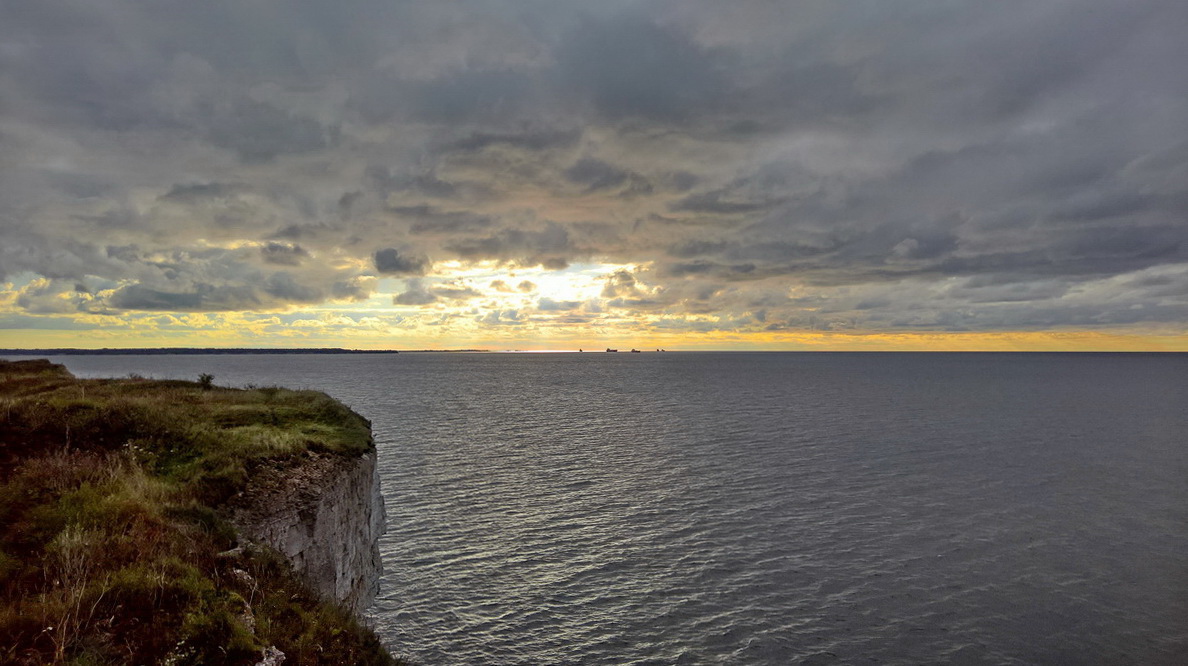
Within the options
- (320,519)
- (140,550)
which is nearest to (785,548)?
(320,519)

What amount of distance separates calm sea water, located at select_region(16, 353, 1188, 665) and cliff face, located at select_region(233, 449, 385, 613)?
4.58 meters

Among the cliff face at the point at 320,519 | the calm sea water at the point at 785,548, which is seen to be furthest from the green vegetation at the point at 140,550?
the calm sea water at the point at 785,548

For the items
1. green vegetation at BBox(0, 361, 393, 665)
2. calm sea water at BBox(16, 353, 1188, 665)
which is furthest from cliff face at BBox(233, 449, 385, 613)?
calm sea water at BBox(16, 353, 1188, 665)

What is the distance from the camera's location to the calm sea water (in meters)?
25.0

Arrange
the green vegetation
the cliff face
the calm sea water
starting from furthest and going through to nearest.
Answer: the calm sea water, the cliff face, the green vegetation

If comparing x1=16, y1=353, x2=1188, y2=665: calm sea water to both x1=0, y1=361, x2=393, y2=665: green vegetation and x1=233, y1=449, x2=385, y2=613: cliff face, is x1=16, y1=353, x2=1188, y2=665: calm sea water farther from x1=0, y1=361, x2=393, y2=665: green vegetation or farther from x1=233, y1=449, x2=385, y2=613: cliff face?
x1=0, y1=361, x2=393, y2=665: green vegetation

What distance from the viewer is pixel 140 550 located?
12.3 meters

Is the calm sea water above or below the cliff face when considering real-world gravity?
below

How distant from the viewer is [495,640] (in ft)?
82.3

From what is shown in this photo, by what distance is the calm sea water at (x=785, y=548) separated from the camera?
25.0 meters

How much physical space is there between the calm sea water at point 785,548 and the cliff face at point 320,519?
458 centimetres

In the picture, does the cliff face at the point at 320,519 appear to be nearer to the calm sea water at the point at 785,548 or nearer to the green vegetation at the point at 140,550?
the green vegetation at the point at 140,550

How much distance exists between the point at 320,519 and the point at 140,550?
7.94m

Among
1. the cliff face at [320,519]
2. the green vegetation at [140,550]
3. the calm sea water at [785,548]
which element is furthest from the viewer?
the calm sea water at [785,548]
